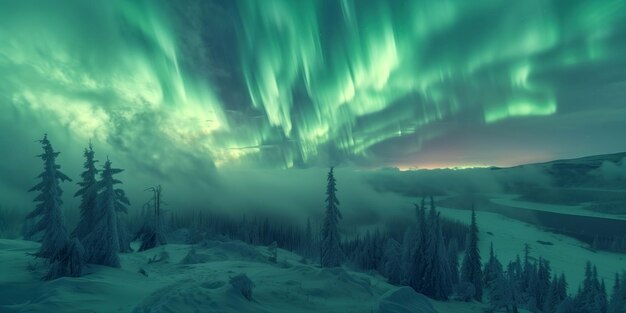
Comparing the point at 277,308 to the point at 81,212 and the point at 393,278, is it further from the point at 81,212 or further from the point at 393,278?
the point at 393,278

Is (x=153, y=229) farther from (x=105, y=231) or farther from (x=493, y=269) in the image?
(x=493, y=269)

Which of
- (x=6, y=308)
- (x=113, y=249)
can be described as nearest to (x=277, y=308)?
(x=6, y=308)

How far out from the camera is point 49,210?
83.3 ft

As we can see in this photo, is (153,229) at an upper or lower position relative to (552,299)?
upper

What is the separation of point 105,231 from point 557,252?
183782mm

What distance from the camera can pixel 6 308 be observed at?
548 inches

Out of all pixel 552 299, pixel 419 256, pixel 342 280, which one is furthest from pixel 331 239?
pixel 552 299

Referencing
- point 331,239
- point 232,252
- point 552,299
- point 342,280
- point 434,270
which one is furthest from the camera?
point 552,299

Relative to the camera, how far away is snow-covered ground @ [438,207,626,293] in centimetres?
11526

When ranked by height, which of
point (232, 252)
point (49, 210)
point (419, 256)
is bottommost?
point (419, 256)

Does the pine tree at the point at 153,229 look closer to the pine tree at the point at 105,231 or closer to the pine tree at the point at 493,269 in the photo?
the pine tree at the point at 105,231

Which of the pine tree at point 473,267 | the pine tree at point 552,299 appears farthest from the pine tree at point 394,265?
the pine tree at point 552,299

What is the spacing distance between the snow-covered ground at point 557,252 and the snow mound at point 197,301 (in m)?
120

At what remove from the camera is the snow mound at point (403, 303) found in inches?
720
